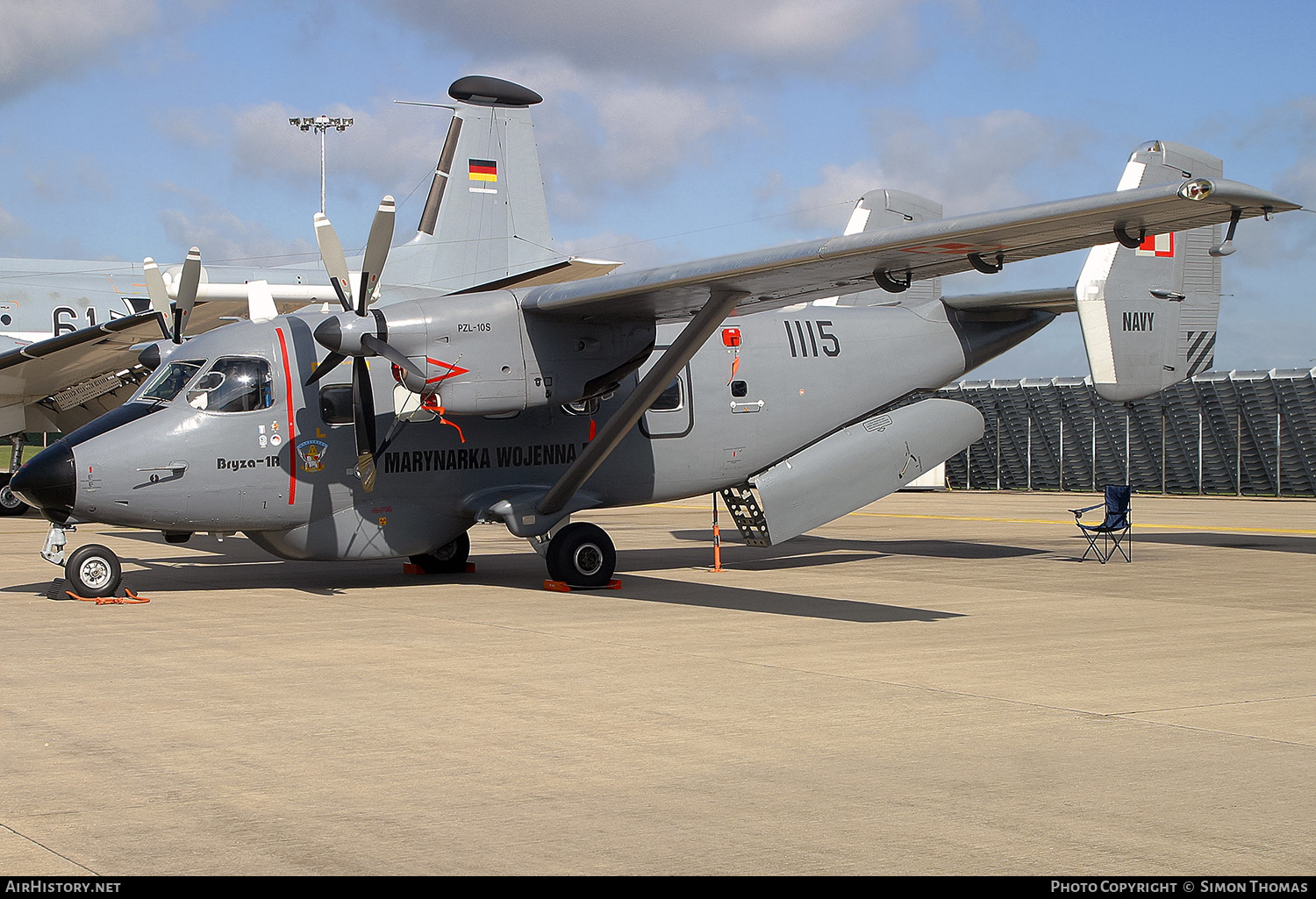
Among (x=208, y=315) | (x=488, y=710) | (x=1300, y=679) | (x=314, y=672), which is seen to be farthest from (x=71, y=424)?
(x=1300, y=679)

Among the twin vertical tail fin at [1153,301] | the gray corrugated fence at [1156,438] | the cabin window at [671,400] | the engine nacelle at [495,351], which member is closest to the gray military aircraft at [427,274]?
the cabin window at [671,400]

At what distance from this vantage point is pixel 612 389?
1429 cm

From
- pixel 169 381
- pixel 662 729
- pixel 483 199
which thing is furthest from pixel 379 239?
pixel 483 199

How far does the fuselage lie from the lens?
12695 millimetres

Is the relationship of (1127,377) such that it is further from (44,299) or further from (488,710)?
(44,299)

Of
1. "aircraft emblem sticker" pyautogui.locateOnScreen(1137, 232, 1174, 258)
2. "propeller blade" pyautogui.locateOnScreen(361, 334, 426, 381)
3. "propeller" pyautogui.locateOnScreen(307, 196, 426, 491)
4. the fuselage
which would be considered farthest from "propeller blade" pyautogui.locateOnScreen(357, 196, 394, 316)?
"aircraft emblem sticker" pyautogui.locateOnScreen(1137, 232, 1174, 258)

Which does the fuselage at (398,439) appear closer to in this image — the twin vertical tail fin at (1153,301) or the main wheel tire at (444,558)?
the main wheel tire at (444,558)

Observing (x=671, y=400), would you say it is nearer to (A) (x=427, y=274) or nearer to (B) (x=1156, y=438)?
(A) (x=427, y=274)

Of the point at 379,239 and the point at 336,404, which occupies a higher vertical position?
the point at 379,239

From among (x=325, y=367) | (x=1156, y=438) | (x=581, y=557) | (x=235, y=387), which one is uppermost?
(x=1156, y=438)

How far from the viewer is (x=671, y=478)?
15.7 metres

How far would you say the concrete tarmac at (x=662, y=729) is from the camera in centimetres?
479

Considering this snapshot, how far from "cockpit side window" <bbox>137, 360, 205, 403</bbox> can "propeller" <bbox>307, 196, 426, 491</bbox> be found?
1203 mm

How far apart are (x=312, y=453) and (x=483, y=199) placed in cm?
1118
